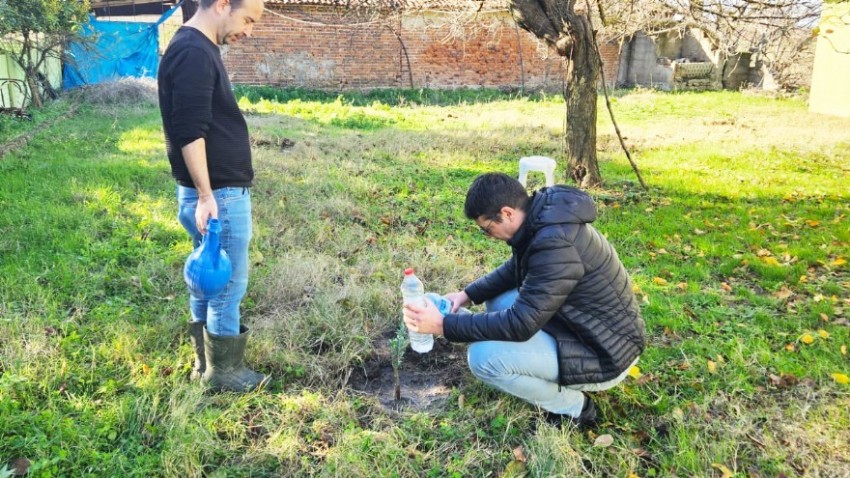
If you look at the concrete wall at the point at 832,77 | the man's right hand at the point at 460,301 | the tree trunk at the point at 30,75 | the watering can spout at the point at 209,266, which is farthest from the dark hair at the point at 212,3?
the concrete wall at the point at 832,77

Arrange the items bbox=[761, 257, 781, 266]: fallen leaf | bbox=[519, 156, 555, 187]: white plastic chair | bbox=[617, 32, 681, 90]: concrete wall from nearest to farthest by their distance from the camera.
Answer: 1. bbox=[519, 156, 555, 187]: white plastic chair
2. bbox=[761, 257, 781, 266]: fallen leaf
3. bbox=[617, 32, 681, 90]: concrete wall

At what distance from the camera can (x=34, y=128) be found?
31.9ft

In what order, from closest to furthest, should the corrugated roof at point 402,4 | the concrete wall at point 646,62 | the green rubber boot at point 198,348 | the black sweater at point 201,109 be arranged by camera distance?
the black sweater at point 201,109 < the green rubber boot at point 198,348 < the corrugated roof at point 402,4 < the concrete wall at point 646,62

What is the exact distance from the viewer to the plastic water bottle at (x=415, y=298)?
3.14 m

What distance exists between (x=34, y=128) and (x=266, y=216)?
20.0ft

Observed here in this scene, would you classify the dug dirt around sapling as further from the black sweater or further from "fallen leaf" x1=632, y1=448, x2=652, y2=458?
the black sweater

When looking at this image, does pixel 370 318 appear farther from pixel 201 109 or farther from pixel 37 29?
pixel 37 29

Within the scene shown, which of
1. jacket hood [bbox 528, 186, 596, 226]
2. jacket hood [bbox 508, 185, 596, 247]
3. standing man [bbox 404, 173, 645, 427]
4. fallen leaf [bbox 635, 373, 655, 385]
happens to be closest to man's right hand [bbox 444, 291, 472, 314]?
standing man [bbox 404, 173, 645, 427]

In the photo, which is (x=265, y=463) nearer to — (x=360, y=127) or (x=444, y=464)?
(x=444, y=464)

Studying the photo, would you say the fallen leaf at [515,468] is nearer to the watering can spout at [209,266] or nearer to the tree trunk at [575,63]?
the watering can spout at [209,266]

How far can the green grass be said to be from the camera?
108 inches

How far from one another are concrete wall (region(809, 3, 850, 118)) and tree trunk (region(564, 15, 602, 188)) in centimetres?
962

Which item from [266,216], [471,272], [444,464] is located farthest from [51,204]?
[444,464]

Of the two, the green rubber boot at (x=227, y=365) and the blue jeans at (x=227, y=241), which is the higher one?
the blue jeans at (x=227, y=241)
